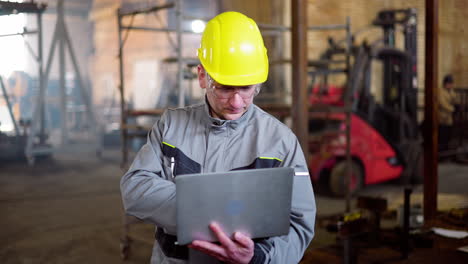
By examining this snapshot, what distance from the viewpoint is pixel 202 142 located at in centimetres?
181

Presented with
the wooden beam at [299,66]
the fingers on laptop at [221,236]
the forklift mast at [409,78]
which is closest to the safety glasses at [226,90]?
the fingers on laptop at [221,236]

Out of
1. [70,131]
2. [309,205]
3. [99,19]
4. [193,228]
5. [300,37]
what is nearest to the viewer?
[193,228]

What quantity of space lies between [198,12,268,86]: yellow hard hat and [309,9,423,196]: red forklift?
4.47m

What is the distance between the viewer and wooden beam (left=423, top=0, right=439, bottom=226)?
5.05 m

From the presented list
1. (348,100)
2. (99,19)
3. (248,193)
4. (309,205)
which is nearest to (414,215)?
(348,100)

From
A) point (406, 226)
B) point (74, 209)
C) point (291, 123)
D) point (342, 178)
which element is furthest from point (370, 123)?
point (74, 209)

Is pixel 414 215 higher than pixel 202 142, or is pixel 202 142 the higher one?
pixel 202 142

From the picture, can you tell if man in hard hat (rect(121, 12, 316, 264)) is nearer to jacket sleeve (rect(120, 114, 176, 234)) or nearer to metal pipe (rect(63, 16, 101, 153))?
jacket sleeve (rect(120, 114, 176, 234))

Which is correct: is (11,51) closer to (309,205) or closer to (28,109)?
(28,109)

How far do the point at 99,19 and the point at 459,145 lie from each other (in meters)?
11.4

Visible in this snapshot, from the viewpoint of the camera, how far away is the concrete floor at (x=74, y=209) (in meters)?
4.86

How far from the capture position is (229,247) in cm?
153

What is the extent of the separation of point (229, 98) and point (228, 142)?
0.55 feet

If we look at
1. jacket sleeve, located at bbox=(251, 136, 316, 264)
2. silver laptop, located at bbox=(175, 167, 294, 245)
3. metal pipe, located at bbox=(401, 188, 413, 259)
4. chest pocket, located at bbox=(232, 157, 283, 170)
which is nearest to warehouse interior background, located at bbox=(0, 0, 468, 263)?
metal pipe, located at bbox=(401, 188, 413, 259)
